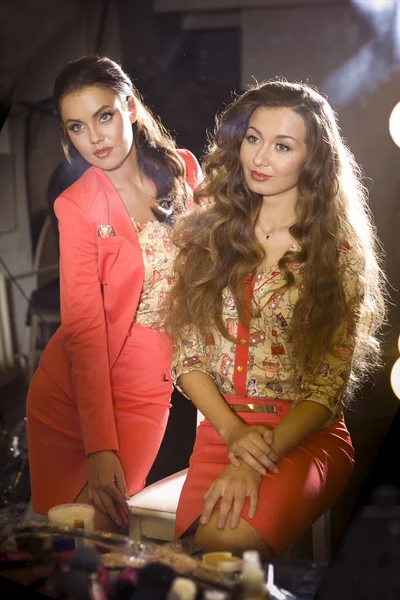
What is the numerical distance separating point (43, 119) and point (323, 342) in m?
0.68

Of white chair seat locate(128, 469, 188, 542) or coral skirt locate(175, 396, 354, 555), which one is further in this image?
white chair seat locate(128, 469, 188, 542)

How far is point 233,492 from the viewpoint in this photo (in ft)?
4.17

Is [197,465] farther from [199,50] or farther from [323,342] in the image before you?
[199,50]

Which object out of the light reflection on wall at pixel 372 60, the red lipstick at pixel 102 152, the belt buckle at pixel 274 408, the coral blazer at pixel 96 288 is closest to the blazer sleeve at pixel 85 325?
the coral blazer at pixel 96 288

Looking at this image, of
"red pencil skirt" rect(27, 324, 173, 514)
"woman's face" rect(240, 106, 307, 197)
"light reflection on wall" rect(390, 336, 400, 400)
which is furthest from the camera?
"red pencil skirt" rect(27, 324, 173, 514)

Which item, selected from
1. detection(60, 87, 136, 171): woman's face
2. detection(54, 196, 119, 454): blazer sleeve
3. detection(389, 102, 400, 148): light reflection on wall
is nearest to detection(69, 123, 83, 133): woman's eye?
detection(60, 87, 136, 171): woman's face

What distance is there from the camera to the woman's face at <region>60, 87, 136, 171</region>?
1.35m

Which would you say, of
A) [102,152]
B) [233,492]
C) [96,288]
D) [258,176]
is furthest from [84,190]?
[233,492]

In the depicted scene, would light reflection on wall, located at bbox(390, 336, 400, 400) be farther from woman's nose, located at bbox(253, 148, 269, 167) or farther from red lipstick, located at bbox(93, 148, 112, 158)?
red lipstick, located at bbox(93, 148, 112, 158)

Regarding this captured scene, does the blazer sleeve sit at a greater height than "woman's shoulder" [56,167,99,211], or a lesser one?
lesser

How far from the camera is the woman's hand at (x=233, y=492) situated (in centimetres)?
126

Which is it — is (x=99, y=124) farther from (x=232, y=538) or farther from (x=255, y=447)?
(x=232, y=538)

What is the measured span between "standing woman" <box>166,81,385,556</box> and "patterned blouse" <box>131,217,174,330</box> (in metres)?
0.02

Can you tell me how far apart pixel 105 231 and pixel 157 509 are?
53 centimetres
